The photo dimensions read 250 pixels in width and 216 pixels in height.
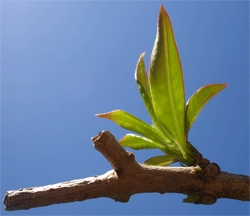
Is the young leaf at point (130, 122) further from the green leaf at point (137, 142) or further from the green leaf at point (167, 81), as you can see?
the green leaf at point (167, 81)

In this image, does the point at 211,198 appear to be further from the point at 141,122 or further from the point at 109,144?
the point at 141,122

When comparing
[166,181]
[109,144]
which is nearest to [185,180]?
[166,181]

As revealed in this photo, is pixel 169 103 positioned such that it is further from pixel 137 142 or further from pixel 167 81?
pixel 137 142

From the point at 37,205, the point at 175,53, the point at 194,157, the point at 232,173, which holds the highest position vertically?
the point at 175,53

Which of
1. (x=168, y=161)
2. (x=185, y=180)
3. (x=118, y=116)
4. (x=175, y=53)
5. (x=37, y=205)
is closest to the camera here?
(x=37, y=205)

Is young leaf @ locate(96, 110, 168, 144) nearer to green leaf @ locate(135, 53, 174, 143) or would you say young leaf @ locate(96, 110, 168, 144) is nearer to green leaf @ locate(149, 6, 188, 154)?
green leaf @ locate(135, 53, 174, 143)

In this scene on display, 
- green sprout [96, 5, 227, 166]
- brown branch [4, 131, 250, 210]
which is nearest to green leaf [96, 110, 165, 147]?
green sprout [96, 5, 227, 166]
